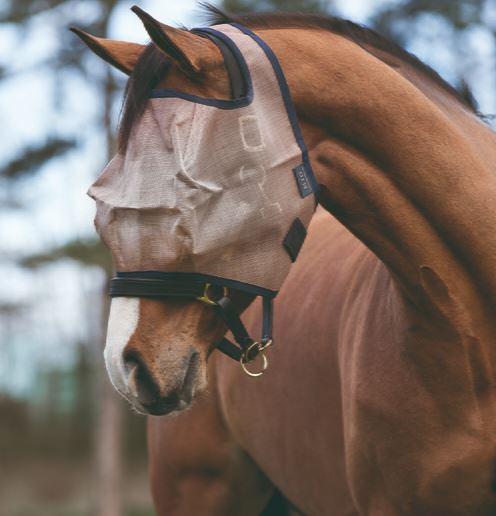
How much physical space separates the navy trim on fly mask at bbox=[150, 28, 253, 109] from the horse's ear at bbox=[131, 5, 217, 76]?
0.04 metres

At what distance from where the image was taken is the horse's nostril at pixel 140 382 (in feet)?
8.02

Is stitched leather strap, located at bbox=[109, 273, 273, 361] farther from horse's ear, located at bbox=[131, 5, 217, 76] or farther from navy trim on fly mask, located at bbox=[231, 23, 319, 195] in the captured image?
horse's ear, located at bbox=[131, 5, 217, 76]

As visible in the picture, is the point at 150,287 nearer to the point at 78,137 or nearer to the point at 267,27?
the point at 267,27

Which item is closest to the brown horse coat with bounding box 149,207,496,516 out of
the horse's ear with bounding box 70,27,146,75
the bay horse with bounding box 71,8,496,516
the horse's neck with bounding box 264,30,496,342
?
the bay horse with bounding box 71,8,496,516

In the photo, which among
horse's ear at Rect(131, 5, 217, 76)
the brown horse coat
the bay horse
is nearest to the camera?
horse's ear at Rect(131, 5, 217, 76)

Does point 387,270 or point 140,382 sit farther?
point 387,270

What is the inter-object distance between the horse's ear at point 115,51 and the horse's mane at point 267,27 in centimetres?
6

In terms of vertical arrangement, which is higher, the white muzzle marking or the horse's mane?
the horse's mane

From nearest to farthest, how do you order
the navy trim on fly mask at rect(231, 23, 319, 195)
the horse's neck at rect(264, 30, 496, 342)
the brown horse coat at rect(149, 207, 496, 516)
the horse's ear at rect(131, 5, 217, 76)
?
A: the horse's ear at rect(131, 5, 217, 76), the navy trim on fly mask at rect(231, 23, 319, 195), the horse's neck at rect(264, 30, 496, 342), the brown horse coat at rect(149, 207, 496, 516)

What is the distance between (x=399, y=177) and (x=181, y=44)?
732 millimetres

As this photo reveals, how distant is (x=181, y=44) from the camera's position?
2.50 meters

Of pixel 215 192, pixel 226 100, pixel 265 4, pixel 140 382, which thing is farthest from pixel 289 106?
pixel 265 4

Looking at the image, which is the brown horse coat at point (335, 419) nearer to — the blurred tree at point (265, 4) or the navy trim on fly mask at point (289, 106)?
the navy trim on fly mask at point (289, 106)

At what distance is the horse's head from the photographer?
2482mm
